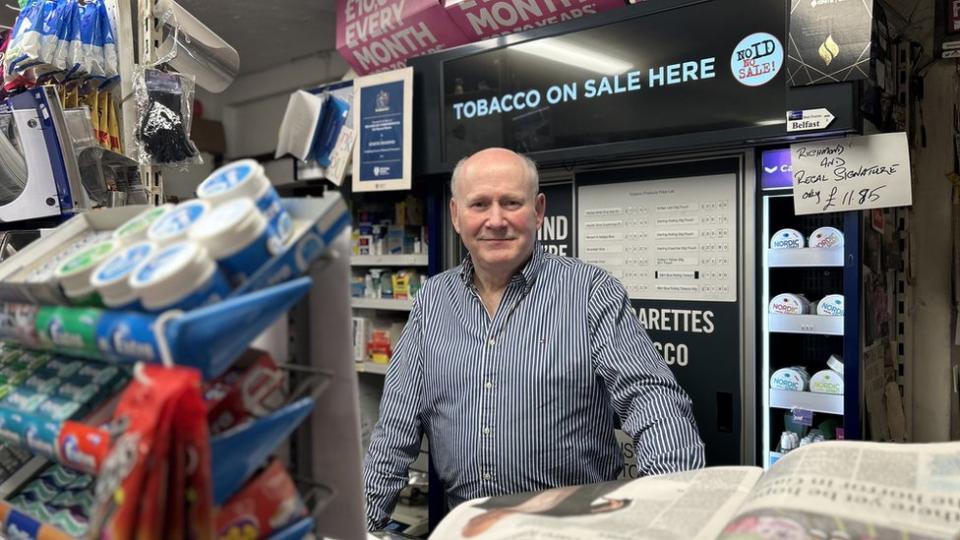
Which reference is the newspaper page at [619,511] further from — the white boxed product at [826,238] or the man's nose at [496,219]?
the white boxed product at [826,238]

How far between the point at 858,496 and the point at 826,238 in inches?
61.4

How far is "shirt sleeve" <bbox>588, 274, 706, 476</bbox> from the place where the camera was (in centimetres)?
151

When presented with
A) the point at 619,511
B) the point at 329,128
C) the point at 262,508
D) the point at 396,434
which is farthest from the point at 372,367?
the point at 262,508

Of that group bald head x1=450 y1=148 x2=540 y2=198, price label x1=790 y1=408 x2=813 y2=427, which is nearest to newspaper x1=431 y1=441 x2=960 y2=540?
bald head x1=450 y1=148 x2=540 y2=198

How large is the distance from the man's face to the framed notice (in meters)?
1.13

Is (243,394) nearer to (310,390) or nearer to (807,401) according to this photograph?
(310,390)

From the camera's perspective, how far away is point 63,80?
172 cm

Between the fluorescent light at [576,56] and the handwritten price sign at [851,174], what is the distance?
2.21 ft

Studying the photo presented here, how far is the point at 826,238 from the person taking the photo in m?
2.16

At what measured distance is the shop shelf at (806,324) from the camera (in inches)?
84.4

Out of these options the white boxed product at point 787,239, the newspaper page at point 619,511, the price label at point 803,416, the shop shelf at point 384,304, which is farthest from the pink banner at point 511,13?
the newspaper page at point 619,511

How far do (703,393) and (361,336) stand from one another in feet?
6.18

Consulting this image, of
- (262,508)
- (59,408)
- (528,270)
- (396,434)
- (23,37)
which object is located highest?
(23,37)

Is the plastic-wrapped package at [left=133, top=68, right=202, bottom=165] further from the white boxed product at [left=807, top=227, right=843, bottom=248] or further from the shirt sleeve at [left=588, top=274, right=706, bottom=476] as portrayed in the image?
the white boxed product at [left=807, top=227, right=843, bottom=248]
